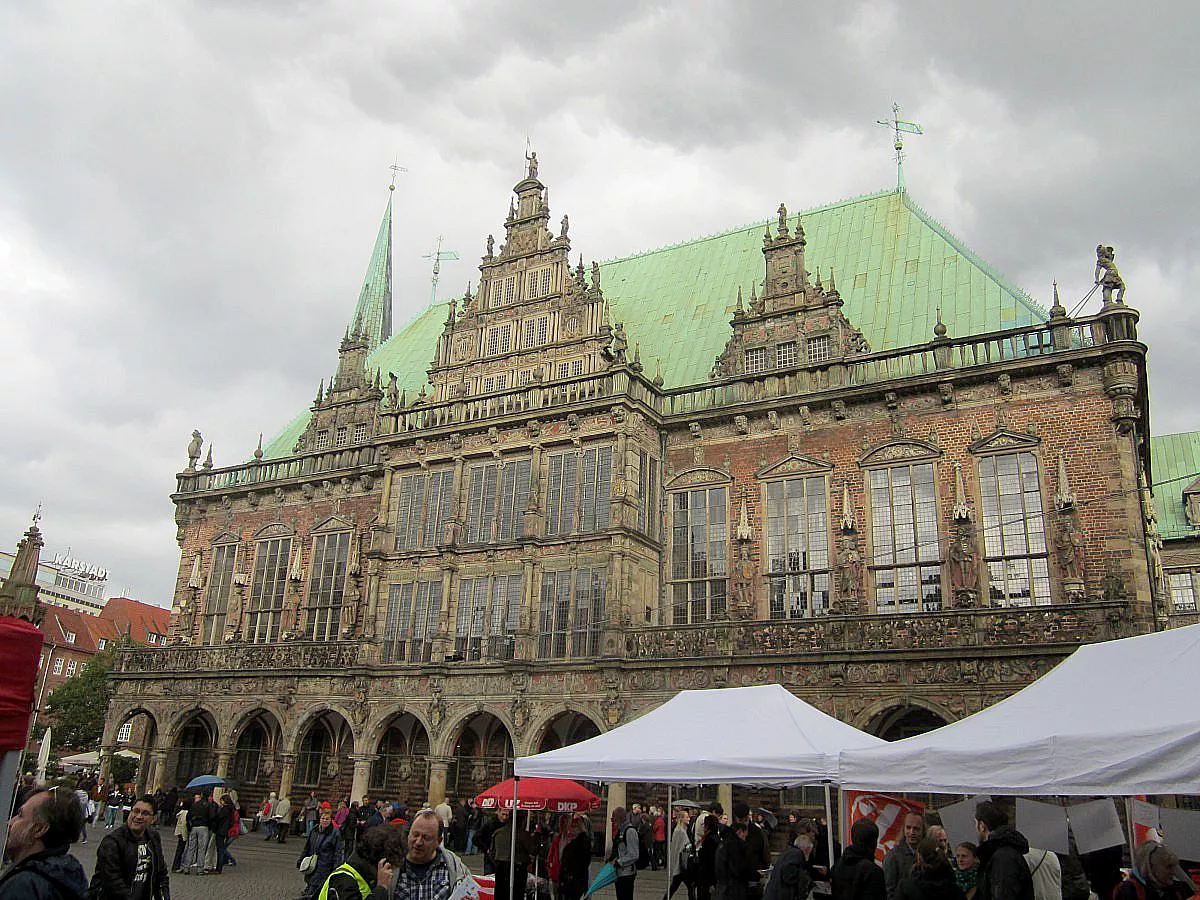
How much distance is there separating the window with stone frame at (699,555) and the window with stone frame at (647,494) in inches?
21.1

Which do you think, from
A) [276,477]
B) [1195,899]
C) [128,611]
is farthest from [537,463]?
[128,611]

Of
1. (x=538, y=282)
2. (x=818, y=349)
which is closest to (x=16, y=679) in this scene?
(x=818, y=349)

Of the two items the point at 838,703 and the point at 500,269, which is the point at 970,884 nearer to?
the point at 838,703

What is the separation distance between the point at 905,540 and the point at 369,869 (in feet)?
60.1

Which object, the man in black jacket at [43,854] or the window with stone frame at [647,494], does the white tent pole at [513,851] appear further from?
the window with stone frame at [647,494]

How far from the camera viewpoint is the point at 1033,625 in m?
19.5

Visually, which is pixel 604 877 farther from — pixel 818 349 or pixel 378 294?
pixel 378 294

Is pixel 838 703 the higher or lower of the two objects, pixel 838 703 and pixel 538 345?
the lower

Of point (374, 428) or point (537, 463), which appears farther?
point (374, 428)

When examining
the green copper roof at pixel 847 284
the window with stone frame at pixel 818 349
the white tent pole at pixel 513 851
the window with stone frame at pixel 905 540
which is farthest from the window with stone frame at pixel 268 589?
the white tent pole at pixel 513 851

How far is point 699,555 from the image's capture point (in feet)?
83.1

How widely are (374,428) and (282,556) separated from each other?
538 cm

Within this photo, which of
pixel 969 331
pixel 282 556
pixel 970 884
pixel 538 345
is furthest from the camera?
pixel 282 556

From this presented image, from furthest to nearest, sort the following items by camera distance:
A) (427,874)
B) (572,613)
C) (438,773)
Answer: (438,773) < (572,613) < (427,874)
